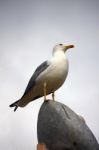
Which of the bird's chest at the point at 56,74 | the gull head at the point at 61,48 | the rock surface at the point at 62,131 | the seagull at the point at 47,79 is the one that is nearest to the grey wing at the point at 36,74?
the seagull at the point at 47,79

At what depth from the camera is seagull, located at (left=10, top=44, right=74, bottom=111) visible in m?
6.13

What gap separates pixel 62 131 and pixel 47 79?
3.74 ft

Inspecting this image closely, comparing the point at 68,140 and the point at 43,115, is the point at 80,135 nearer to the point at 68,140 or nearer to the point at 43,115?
the point at 68,140

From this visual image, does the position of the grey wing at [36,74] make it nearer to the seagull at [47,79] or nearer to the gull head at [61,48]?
the seagull at [47,79]

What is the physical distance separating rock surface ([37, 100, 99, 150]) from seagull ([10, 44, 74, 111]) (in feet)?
2.14

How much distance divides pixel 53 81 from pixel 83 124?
95cm

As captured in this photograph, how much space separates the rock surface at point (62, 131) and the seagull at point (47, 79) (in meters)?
0.65

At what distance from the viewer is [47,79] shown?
6.14m

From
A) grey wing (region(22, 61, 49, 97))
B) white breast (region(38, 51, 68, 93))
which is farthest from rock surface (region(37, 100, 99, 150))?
grey wing (region(22, 61, 49, 97))

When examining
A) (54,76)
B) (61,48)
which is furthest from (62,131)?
(61,48)

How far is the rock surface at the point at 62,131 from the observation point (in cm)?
524

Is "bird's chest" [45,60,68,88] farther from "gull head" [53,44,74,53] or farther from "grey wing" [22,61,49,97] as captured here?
"gull head" [53,44,74,53]

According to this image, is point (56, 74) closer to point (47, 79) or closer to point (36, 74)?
point (47, 79)

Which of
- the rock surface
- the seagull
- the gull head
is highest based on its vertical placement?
the gull head
